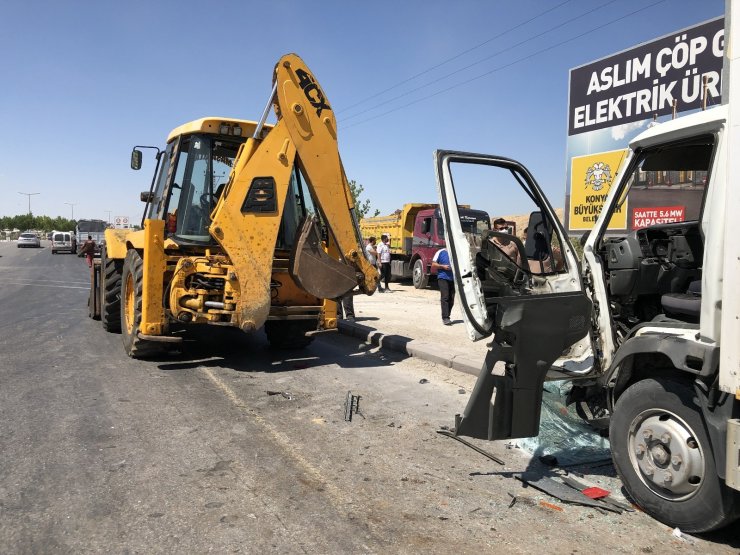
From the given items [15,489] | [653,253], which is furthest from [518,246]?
[15,489]

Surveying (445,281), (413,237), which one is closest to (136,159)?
(445,281)

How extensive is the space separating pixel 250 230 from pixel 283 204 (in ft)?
1.75

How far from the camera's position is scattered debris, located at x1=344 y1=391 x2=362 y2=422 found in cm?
539

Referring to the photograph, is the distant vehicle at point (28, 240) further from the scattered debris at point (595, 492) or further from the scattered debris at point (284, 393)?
the scattered debris at point (595, 492)

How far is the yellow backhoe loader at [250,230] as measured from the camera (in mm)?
6547

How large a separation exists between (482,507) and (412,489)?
0.49 meters

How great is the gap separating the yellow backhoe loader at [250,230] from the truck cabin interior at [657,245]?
3633mm

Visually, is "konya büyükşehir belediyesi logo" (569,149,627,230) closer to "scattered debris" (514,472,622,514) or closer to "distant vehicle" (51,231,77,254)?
"scattered debris" (514,472,622,514)

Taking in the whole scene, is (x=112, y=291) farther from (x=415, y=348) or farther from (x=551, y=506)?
(x=551, y=506)

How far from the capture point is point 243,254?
6.49 metres

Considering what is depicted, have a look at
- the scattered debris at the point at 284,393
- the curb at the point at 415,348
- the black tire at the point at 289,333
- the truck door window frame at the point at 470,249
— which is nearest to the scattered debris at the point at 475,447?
the truck door window frame at the point at 470,249

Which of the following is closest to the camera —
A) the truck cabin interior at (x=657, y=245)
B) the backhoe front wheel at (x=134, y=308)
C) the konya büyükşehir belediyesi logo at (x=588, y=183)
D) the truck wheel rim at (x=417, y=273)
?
the truck cabin interior at (x=657, y=245)

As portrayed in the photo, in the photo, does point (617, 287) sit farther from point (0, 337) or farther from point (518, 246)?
point (0, 337)

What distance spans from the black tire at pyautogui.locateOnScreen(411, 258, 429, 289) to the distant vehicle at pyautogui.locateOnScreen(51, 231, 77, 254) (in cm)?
3254
